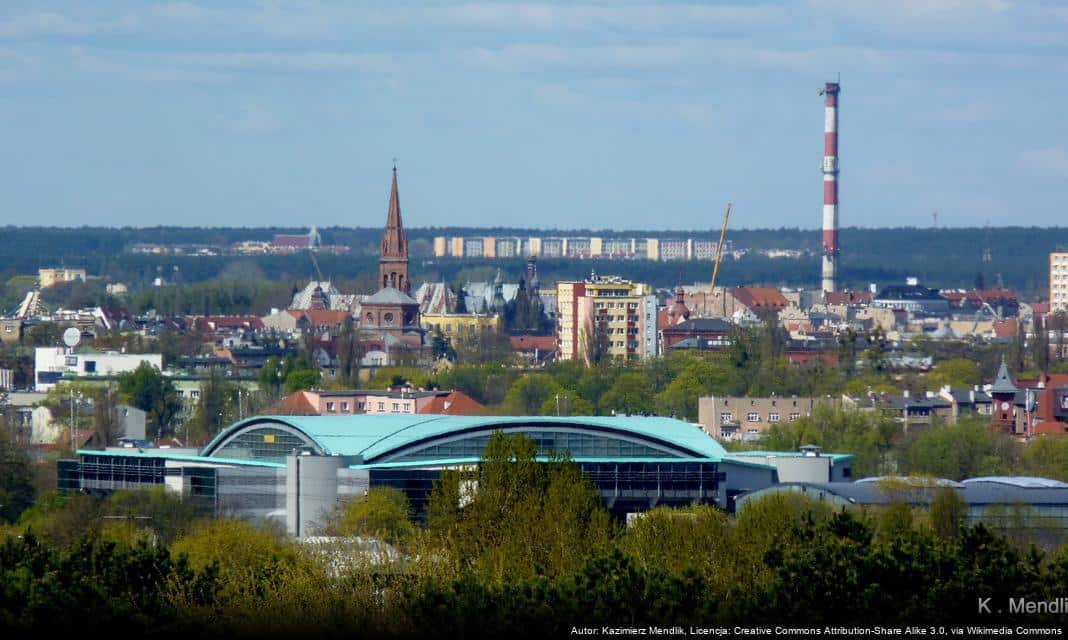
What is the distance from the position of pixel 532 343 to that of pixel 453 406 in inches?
2424

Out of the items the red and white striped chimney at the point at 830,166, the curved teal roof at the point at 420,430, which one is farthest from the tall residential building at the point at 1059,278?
the curved teal roof at the point at 420,430

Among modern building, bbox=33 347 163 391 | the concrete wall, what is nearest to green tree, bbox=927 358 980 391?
modern building, bbox=33 347 163 391

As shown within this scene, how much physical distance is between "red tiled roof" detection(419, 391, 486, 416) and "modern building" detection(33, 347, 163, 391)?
28454 millimetres

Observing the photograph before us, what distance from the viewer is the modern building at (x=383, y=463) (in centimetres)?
5841

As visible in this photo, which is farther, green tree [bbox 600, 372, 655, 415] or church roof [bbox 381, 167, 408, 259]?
church roof [bbox 381, 167, 408, 259]

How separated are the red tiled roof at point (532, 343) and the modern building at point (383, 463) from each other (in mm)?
81860

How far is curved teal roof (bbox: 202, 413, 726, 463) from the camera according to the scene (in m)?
61.1

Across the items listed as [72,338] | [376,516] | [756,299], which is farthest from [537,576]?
[756,299]

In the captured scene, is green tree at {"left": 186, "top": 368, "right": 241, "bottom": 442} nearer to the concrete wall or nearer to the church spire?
the concrete wall

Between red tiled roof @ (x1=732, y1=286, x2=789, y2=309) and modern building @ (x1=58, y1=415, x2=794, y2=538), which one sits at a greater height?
red tiled roof @ (x1=732, y1=286, x2=789, y2=309)

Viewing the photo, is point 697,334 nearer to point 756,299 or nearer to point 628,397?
point 628,397

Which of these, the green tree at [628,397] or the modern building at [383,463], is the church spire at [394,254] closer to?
the green tree at [628,397]

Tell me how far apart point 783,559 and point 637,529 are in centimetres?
723

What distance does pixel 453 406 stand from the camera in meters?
89.9
